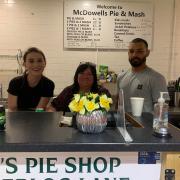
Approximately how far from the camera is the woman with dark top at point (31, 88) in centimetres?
277

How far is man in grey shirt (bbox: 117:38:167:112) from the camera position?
2758mm

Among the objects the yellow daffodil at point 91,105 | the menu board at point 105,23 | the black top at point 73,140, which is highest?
the menu board at point 105,23

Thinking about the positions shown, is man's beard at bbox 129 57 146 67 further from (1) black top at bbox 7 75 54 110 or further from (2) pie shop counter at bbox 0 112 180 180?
(2) pie shop counter at bbox 0 112 180 180

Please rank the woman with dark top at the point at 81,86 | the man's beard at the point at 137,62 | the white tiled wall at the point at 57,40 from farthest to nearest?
the white tiled wall at the point at 57,40 < the man's beard at the point at 137,62 < the woman with dark top at the point at 81,86

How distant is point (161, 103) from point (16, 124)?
92 centimetres

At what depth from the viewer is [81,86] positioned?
277 cm

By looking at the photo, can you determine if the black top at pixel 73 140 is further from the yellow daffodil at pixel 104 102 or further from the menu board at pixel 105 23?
the menu board at pixel 105 23

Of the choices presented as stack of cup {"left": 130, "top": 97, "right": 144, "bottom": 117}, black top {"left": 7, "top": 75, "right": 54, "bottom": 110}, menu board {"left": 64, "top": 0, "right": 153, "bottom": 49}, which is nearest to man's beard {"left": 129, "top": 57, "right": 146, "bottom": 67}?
stack of cup {"left": 130, "top": 97, "right": 144, "bottom": 117}

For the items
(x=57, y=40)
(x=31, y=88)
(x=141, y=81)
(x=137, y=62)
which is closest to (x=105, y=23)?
(x=57, y=40)

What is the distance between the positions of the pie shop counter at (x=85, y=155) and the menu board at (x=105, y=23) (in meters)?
2.45

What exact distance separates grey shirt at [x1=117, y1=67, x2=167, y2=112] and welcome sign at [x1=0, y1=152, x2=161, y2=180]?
3.62 ft

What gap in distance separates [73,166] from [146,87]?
4.62 feet

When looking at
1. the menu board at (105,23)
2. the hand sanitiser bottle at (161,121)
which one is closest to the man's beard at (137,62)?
the menu board at (105,23)

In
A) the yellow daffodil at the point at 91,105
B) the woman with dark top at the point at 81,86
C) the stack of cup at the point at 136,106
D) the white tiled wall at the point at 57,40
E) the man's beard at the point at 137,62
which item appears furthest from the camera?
the white tiled wall at the point at 57,40
